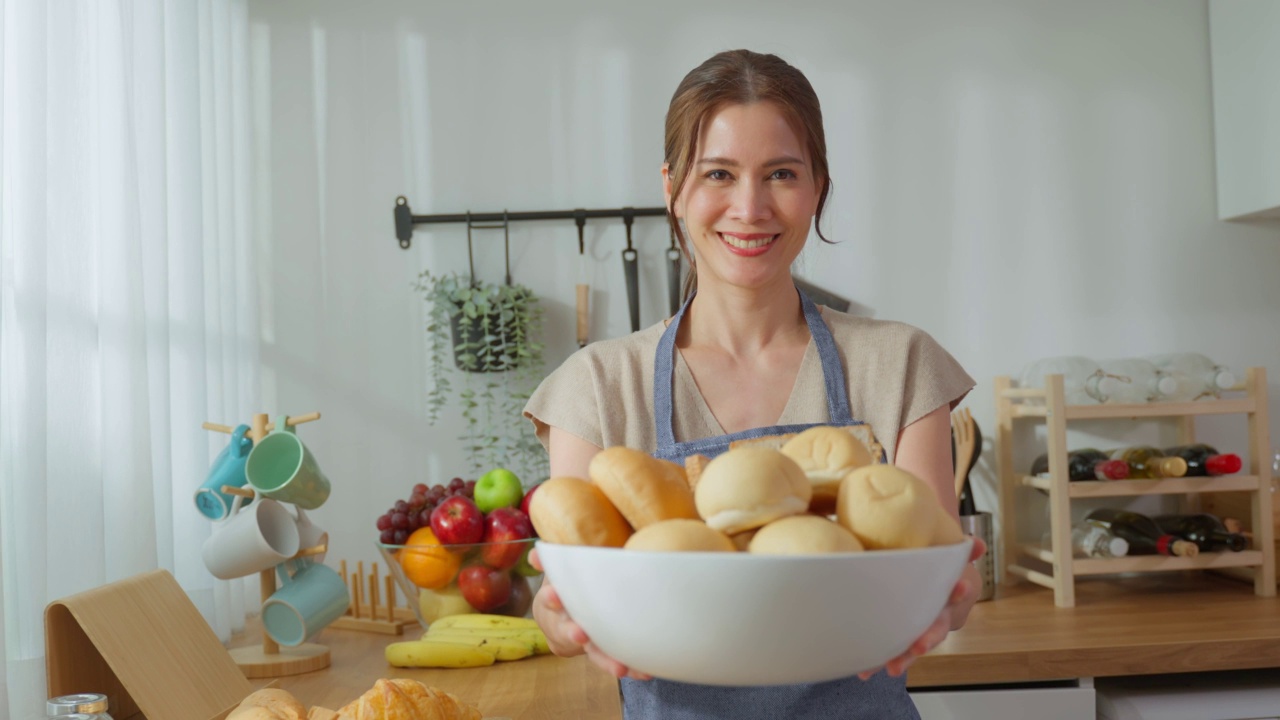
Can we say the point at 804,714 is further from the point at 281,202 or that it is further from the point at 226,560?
the point at 281,202

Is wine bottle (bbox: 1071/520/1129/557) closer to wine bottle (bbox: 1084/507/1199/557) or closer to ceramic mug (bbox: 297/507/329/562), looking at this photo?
wine bottle (bbox: 1084/507/1199/557)

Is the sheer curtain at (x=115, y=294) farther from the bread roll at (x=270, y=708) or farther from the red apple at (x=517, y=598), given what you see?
the red apple at (x=517, y=598)

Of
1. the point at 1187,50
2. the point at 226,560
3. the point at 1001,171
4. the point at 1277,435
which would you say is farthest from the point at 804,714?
the point at 1187,50

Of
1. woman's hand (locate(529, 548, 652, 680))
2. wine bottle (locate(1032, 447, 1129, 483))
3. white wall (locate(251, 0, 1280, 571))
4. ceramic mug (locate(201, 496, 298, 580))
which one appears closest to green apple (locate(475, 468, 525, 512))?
ceramic mug (locate(201, 496, 298, 580))

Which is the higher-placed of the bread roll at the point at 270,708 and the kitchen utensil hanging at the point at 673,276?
the kitchen utensil hanging at the point at 673,276

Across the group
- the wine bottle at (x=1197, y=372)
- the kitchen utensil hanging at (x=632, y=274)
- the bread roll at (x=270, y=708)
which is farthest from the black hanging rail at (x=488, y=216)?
the bread roll at (x=270, y=708)

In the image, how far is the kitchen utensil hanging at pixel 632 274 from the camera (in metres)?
2.17

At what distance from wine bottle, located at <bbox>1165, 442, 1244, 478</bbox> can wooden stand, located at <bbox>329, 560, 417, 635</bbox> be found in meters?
1.41

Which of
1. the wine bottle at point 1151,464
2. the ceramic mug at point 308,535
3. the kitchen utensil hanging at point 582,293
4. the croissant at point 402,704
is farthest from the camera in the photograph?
the kitchen utensil hanging at point 582,293

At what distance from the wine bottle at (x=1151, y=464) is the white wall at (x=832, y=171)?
26cm

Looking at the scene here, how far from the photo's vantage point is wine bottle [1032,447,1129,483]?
1.94 metres

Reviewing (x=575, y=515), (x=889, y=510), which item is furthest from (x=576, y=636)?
(x=889, y=510)

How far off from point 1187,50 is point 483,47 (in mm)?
1444

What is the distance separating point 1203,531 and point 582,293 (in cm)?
125
